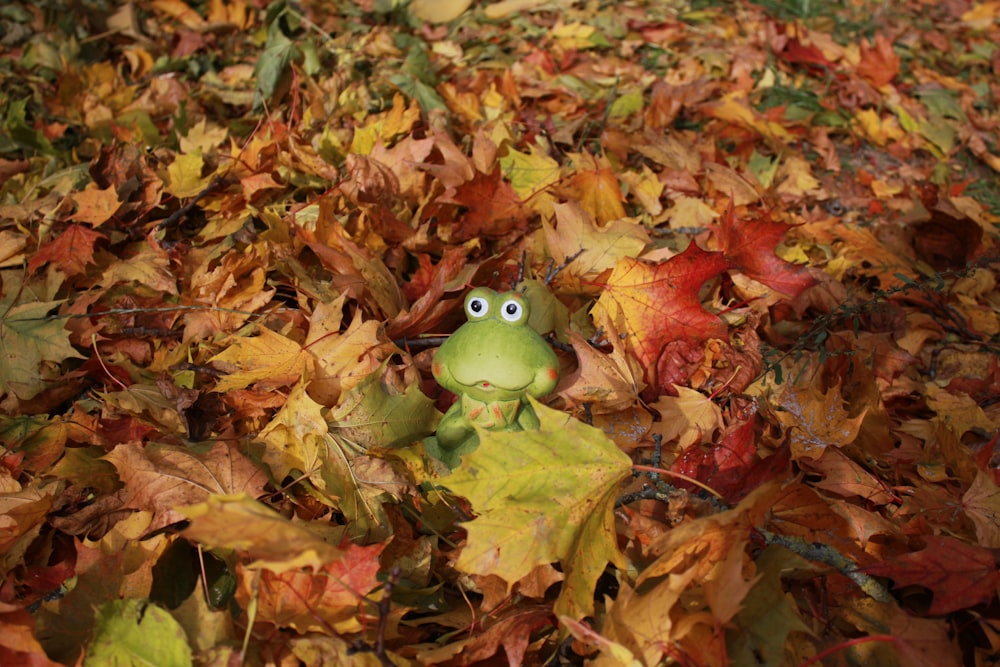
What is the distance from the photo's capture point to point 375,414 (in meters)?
1.29

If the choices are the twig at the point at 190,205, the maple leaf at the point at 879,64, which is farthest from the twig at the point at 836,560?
the maple leaf at the point at 879,64

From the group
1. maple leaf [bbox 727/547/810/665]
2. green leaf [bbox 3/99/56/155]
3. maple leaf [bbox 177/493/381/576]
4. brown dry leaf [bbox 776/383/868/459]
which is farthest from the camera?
green leaf [bbox 3/99/56/155]

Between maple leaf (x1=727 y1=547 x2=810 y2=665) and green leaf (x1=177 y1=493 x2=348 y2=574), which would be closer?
green leaf (x1=177 y1=493 x2=348 y2=574)

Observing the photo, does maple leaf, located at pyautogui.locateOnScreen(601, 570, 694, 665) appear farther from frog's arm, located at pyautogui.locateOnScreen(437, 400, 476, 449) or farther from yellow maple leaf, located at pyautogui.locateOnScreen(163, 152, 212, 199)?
yellow maple leaf, located at pyautogui.locateOnScreen(163, 152, 212, 199)

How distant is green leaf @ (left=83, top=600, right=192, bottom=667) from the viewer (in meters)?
0.97

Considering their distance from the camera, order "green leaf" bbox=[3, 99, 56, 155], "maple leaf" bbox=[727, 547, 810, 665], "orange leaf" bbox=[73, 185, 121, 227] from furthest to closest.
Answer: "green leaf" bbox=[3, 99, 56, 155] → "orange leaf" bbox=[73, 185, 121, 227] → "maple leaf" bbox=[727, 547, 810, 665]

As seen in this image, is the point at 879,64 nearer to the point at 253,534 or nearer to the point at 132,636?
the point at 253,534

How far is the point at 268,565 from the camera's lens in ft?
2.85

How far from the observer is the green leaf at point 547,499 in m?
1.04

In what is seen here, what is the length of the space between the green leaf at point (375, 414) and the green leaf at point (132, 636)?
0.42 meters

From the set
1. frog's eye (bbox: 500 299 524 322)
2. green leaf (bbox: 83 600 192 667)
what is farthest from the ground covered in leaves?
frog's eye (bbox: 500 299 524 322)

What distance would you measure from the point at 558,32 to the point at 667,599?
2.59 metres

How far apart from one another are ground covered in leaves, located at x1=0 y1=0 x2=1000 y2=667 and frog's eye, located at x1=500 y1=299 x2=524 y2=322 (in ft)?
0.69

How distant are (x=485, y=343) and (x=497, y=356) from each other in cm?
3
